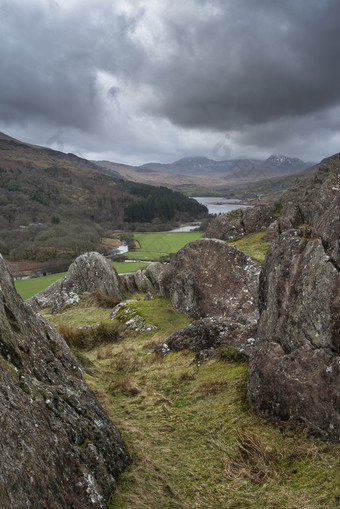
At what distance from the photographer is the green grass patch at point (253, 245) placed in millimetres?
22267

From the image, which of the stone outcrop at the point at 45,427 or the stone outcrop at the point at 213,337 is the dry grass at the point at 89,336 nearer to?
the stone outcrop at the point at 213,337

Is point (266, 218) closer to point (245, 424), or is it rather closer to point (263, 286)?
point (263, 286)

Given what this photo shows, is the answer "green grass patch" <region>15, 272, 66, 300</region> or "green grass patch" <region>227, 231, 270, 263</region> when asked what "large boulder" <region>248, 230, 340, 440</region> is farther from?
"green grass patch" <region>15, 272, 66, 300</region>

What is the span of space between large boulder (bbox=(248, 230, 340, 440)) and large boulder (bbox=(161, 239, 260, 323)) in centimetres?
690

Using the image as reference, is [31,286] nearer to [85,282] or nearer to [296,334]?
[85,282]

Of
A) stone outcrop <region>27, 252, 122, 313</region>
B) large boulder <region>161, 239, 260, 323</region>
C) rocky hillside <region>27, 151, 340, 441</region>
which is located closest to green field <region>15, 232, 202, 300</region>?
stone outcrop <region>27, 252, 122, 313</region>

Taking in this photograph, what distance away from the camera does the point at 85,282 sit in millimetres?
34688

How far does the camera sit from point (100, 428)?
6.34 meters

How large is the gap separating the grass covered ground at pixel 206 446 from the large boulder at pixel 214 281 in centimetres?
586

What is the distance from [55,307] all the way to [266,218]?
24794 mm

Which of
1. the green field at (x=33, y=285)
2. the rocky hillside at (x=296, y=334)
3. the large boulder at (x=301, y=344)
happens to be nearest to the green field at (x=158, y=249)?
the green field at (x=33, y=285)

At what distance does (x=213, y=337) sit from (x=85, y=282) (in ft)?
83.8

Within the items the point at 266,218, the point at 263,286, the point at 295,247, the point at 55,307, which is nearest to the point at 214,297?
the point at 263,286

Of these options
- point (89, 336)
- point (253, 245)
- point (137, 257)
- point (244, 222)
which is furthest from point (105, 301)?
point (137, 257)
